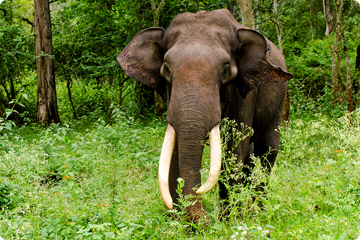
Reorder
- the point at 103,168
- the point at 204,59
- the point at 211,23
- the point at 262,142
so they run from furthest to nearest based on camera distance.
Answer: the point at 262,142
the point at 103,168
the point at 211,23
the point at 204,59

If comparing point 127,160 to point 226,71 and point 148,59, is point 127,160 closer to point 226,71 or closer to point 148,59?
point 148,59

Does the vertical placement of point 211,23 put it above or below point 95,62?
above

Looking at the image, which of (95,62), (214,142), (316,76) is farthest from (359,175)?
(95,62)

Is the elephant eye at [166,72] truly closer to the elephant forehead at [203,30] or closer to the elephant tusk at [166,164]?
the elephant forehead at [203,30]

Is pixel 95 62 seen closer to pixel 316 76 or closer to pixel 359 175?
pixel 316 76

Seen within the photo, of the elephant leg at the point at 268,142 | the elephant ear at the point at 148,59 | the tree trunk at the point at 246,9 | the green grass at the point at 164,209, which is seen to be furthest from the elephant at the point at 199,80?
the tree trunk at the point at 246,9

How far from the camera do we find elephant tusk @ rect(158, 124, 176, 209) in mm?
3234

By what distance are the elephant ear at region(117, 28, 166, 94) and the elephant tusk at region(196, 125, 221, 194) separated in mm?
1229

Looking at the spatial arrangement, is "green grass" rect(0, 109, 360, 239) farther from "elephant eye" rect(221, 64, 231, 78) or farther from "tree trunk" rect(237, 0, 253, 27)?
"tree trunk" rect(237, 0, 253, 27)

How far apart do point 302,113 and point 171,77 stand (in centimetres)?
769

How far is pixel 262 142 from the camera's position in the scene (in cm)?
588

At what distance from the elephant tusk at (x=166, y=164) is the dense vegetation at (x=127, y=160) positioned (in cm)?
28

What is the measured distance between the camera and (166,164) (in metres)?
3.49

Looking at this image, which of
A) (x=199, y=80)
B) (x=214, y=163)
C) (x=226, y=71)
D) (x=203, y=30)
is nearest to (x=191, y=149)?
(x=214, y=163)
